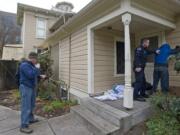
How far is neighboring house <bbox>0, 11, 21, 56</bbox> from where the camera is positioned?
2244 cm

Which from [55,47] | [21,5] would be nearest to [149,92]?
[55,47]

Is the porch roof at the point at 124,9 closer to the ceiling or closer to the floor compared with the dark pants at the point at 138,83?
closer to the ceiling

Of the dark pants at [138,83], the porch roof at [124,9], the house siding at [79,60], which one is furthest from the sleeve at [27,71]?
the dark pants at [138,83]

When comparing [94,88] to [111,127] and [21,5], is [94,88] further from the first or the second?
[21,5]

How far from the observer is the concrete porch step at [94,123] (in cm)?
368

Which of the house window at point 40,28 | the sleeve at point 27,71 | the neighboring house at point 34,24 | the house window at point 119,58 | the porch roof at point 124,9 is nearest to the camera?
the sleeve at point 27,71

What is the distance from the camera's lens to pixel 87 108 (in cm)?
505

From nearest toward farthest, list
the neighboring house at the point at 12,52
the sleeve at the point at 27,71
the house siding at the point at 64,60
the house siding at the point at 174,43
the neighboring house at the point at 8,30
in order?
the sleeve at the point at 27,71
the house siding at the point at 174,43
the house siding at the point at 64,60
the neighboring house at the point at 12,52
the neighboring house at the point at 8,30

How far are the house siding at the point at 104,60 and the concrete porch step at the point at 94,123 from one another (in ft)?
3.87

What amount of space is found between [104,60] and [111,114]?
2.49 meters

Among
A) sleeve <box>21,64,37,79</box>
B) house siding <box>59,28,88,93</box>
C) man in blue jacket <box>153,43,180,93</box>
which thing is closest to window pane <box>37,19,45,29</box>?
house siding <box>59,28,88,93</box>

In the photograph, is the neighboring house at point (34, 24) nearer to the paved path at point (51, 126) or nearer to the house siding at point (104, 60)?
the house siding at point (104, 60)

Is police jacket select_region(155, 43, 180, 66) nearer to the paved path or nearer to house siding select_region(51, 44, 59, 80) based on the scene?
the paved path

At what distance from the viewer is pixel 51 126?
15.2 feet
